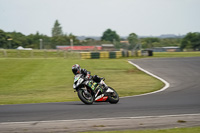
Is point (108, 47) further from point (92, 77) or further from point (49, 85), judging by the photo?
point (92, 77)

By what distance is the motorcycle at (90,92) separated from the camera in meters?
10.6

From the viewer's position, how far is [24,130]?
24.0 ft

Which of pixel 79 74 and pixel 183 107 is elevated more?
pixel 79 74

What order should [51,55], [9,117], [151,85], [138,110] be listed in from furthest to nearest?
[51,55]
[151,85]
[138,110]
[9,117]

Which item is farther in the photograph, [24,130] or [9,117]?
[9,117]

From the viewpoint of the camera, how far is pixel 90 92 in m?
11.1

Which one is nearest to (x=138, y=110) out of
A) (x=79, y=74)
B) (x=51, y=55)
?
(x=79, y=74)

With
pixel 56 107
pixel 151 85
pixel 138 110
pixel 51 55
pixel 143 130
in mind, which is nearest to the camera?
pixel 143 130

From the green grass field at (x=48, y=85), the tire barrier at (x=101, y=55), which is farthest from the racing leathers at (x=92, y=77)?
the tire barrier at (x=101, y=55)

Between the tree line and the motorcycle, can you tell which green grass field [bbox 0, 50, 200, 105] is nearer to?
the motorcycle

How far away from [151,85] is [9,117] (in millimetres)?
10798

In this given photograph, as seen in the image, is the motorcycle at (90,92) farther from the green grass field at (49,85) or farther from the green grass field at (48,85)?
the green grass field at (49,85)

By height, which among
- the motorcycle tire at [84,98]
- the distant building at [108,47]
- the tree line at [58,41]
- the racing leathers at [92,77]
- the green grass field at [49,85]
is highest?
the tree line at [58,41]

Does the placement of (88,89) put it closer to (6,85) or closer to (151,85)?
(151,85)
